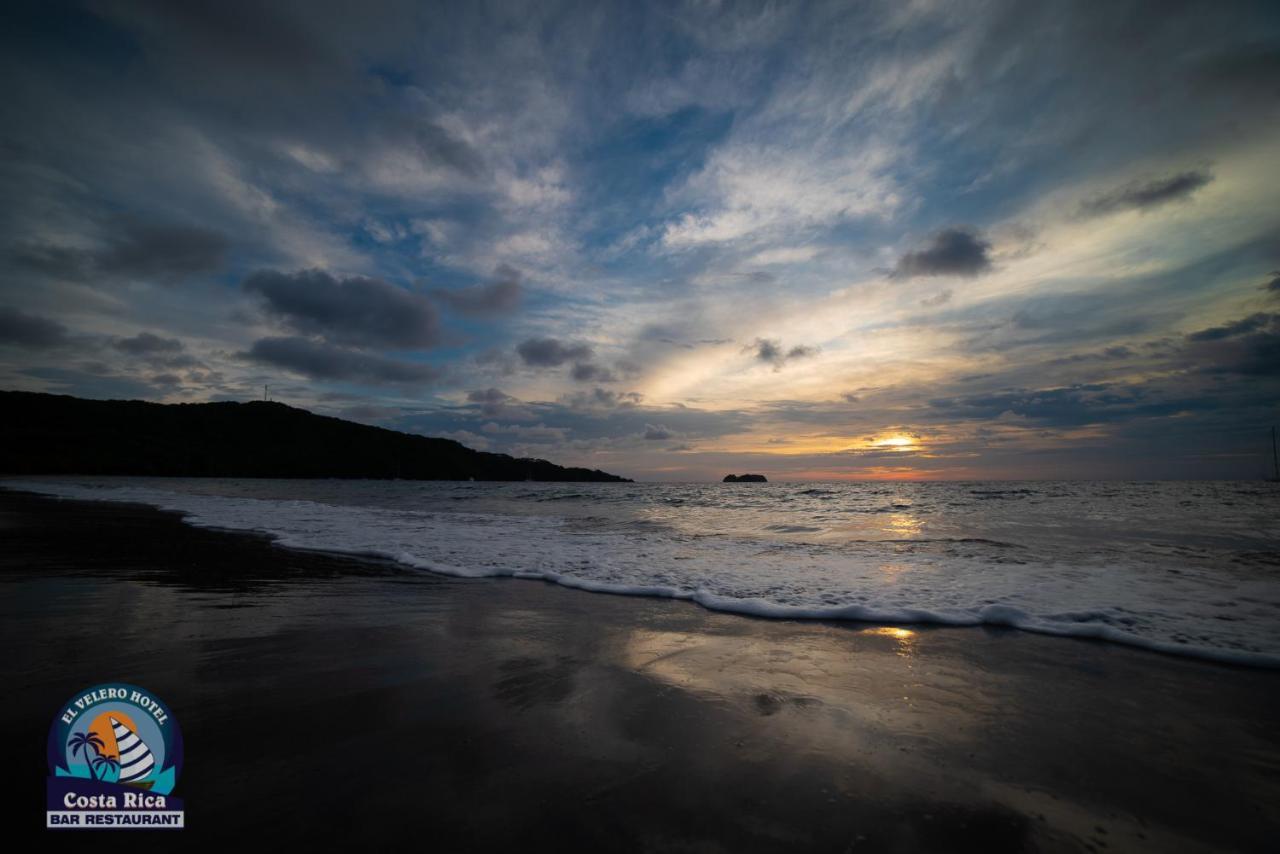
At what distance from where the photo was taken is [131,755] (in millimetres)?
2725

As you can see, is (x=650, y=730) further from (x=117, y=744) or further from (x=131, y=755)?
(x=117, y=744)

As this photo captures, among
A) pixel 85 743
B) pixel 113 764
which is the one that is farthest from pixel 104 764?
pixel 85 743

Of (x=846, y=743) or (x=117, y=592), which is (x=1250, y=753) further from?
(x=117, y=592)

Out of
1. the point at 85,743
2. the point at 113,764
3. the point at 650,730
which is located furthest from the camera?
the point at 650,730

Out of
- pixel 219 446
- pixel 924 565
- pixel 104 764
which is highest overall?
pixel 219 446

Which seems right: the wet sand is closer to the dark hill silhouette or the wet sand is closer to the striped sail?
the striped sail

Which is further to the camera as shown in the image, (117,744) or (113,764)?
(117,744)

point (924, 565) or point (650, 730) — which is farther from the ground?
point (924, 565)

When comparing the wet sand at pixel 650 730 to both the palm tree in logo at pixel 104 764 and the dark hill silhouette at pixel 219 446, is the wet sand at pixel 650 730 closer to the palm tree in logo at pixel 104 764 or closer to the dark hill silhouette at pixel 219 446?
the palm tree in logo at pixel 104 764

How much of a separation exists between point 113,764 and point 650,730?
2897 millimetres

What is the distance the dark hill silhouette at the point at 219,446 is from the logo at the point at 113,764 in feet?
360

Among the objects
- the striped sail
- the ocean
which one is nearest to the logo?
the striped sail

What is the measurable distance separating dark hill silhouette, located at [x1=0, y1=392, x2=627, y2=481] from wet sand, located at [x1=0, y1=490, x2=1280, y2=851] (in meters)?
109

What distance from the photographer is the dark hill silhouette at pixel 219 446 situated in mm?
84938
